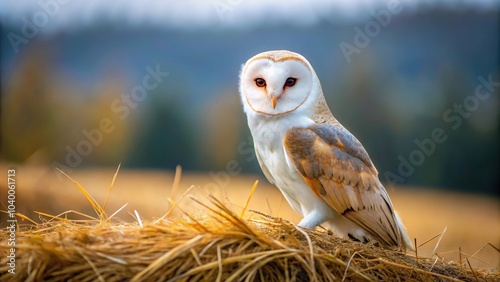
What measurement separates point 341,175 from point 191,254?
90 centimetres

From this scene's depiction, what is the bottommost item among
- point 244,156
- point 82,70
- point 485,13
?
point 244,156

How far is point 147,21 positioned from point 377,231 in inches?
288

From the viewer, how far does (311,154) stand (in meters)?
2.12

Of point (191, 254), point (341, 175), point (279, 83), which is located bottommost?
point (191, 254)

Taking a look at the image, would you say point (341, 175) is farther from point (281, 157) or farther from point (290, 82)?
point (290, 82)

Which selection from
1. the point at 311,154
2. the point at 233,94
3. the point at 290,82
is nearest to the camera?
the point at 311,154

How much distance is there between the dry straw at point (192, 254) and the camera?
139cm

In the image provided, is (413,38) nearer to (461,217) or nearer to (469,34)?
(469,34)

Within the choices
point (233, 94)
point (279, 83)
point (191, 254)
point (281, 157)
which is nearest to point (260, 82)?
point (279, 83)

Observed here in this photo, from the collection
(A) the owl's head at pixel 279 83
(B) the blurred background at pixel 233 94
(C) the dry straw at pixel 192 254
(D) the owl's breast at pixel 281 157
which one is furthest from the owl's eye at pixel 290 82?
(B) the blurred background at pixel 233 94

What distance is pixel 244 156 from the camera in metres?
7.08

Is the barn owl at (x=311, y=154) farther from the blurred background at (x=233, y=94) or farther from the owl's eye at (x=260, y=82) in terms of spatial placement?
the blurred background at (x=233, y=94)

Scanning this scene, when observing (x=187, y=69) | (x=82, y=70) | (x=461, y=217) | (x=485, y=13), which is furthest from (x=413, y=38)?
(x=82, y=70)

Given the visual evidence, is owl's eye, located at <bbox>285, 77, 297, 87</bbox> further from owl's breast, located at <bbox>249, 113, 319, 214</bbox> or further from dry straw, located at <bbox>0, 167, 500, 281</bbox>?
dry straw, located at <bbox>0, 167, 500, 281</bbox>
